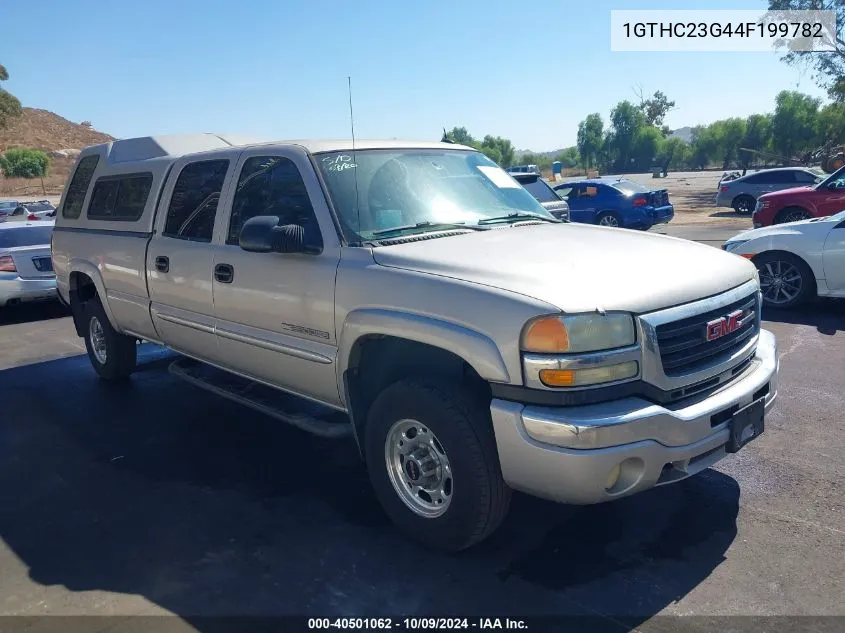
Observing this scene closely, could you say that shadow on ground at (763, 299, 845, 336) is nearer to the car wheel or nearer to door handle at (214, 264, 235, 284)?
door handle at (214, 264, 235, 284)

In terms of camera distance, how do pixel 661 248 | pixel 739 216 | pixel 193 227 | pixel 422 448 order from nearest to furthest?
pixel 422 448 < pixel 661 248 < pixel 193 227 < pixel 739 216

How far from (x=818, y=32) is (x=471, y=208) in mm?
38210

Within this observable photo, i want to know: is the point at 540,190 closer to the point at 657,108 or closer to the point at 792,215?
the point at 792,215

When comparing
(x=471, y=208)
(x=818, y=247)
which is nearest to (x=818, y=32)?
(x=818, y=247)

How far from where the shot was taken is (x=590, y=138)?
337 feet

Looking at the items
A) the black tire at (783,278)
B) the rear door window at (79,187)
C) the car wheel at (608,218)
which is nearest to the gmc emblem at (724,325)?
the black tire at (783,278)

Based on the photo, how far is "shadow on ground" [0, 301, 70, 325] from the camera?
399 inches

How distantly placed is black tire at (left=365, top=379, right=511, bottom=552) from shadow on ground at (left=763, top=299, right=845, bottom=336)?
18.4 ft

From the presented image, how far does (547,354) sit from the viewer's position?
2.82 metres

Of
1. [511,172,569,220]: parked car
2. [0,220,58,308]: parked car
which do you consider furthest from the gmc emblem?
[0,220,58,308]: parked car

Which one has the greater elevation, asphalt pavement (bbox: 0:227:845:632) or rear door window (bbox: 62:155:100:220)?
rear door window (bbox: 62:155:100:220)

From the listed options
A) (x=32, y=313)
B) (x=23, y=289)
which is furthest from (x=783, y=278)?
(x=32, y=313)

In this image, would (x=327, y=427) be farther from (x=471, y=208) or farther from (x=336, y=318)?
(x=471, y=208)

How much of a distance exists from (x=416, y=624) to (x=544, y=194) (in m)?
10.4
